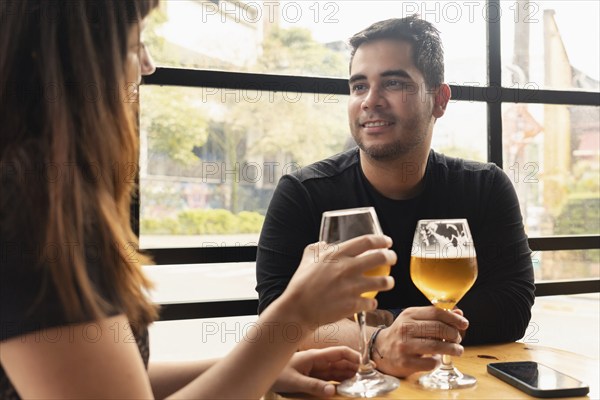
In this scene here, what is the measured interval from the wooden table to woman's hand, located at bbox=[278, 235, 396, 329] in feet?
0.81

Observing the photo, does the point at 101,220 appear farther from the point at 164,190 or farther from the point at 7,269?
the point at 164,190

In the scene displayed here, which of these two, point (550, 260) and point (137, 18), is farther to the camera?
point (550, 260)

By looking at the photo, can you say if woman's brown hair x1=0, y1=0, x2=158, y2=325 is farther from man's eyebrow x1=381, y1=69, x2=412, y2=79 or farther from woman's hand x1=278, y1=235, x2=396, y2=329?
man's eyebrow x1=381, y1=69, x2=412, y2=79

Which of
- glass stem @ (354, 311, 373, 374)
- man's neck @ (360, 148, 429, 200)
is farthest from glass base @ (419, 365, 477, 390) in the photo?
man's neck @ (360, 148, 429, 200)

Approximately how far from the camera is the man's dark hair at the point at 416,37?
210cm

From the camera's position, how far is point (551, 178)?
2.90 metres

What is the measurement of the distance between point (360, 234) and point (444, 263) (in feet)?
0.84

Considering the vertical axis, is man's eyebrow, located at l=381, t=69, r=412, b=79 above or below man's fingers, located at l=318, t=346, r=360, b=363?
above

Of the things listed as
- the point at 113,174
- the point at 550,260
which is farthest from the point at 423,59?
the point at 113,174

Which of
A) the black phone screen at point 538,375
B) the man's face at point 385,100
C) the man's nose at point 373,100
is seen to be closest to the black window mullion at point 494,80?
the man's face at point 385,100

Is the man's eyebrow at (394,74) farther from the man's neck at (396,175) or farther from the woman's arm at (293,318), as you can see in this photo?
the woman's arm at (293,318)

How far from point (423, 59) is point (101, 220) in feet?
5.35

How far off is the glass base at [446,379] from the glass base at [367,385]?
2.5 inches

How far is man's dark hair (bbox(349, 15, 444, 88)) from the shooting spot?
2.10 m
